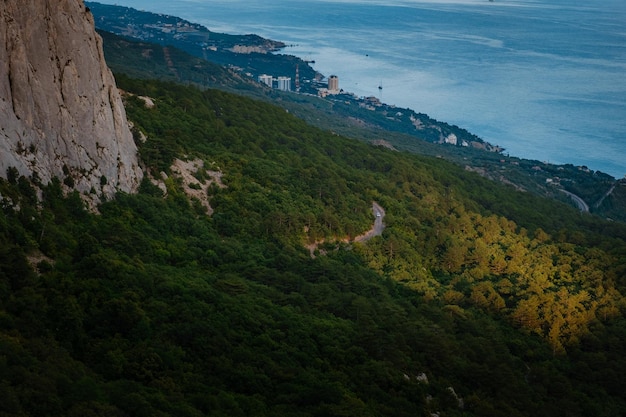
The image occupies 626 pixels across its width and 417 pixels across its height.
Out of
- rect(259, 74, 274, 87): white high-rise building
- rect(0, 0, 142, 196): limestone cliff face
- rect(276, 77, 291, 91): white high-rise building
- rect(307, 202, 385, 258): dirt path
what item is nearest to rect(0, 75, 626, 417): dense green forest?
rect(307, 202, 385, 258): dirt path

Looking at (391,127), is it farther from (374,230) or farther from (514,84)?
(374,230)

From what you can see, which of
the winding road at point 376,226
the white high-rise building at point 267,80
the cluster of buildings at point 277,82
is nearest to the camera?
the winding road at point 376,226

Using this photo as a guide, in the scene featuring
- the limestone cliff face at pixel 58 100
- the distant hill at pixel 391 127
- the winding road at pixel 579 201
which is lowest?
the winding road at pixel 579 201

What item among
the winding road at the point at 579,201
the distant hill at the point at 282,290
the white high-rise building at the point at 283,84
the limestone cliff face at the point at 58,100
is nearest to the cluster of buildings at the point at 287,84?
the white high-rise building at the point at 283,84

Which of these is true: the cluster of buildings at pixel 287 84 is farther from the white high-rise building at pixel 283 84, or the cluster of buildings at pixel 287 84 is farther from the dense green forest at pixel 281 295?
the dense green forest at pixel 281 295

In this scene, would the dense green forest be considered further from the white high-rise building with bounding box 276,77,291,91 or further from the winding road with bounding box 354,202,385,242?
the white high-rise building with bounding box 276,77,291,91

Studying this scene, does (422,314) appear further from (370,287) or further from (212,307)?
(212,307)

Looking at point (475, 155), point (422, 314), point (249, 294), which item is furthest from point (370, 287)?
point (475, 155)

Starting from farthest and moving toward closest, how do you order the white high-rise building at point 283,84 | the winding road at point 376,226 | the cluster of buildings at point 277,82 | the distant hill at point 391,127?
the white high-rise building at point 283,84, the cluster of buildings at point 277,82, the distant hill at point 391,127, the winding road at point 376,226
